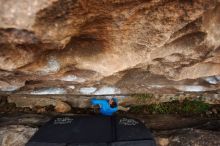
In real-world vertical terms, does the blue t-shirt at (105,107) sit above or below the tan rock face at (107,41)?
below

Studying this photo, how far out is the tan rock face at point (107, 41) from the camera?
150 centimetres

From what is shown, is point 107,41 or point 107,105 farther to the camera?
point 107,105

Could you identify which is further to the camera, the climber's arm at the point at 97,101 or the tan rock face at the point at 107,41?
the climber's arm at the point at 97,101

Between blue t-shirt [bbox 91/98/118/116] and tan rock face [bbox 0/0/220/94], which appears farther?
blue t-shirt [bbox 91/98/118/116]

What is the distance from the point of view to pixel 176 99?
9.39 ft

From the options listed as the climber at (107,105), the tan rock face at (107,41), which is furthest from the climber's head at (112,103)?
the tan rock face at (107,41)

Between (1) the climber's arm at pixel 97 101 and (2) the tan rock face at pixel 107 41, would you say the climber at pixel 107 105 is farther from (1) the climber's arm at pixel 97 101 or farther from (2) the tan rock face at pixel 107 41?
(2) the tan rock face at pixel 107 41

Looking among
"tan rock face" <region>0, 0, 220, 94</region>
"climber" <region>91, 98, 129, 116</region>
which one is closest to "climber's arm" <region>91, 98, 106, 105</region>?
"climber" <region>91, 98, 129, 116</region>

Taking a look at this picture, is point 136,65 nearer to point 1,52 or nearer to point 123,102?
point 123,102

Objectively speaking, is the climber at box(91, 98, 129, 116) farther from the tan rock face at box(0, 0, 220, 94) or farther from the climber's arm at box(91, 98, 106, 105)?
the tan rock face at box(0, 0, 220, 94)

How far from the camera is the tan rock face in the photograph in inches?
59.1

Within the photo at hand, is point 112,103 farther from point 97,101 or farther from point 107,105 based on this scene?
point 97,101

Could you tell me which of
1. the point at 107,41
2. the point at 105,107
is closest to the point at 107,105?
the point at 105,107

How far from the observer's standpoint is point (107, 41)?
1.88m
